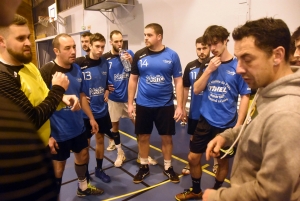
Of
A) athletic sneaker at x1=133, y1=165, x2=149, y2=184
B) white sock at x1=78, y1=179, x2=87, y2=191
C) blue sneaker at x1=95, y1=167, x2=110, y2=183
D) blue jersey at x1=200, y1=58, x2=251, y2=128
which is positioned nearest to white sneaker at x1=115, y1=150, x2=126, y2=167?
blue sneaker at x1=95, y1=167, x2=110, y2=183

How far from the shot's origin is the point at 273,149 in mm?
838

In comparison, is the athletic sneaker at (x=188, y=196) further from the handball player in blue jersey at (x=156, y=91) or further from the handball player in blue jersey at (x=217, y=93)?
the handball player in blue jersey at (x=156, y=91)

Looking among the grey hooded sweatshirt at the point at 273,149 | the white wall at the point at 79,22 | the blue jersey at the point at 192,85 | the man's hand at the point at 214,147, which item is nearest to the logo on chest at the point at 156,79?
the blue jersey at the point at 192,85

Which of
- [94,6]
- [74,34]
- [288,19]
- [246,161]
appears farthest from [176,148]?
[74,34]

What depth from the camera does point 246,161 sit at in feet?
3.39

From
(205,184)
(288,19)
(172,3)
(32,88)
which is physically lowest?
(205,184)

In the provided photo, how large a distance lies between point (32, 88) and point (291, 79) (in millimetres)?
1598

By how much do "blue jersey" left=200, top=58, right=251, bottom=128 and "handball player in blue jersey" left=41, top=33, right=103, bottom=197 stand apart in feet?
4.43

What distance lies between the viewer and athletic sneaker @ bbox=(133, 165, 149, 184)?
2.93m

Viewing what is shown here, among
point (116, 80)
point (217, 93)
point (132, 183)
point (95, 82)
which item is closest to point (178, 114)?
point (217, 93)

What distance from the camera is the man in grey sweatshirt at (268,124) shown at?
0.82 m

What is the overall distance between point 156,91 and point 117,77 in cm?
116

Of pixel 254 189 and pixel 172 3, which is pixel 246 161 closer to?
pixel 254 189

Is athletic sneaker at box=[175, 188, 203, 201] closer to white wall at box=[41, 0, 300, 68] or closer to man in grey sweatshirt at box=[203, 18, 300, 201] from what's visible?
man in grey sweatshirt at box=[203, 18, 300, 201]
